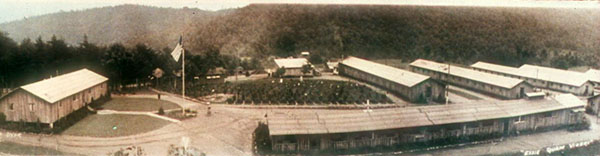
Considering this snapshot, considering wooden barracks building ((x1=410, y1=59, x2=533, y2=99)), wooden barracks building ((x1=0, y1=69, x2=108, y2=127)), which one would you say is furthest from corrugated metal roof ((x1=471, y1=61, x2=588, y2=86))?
wooden barracks building ((x1=0, y1=69, x2=108, y2=127))

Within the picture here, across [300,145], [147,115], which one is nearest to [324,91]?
[300,145]

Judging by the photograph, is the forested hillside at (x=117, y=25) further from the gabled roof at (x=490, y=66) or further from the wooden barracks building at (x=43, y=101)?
the gabled roof at (x=490, y=66)

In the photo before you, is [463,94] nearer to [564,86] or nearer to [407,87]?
[407,87]

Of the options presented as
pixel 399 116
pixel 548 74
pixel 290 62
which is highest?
pixel 290 62

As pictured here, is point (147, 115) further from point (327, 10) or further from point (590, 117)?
point (590, 117)

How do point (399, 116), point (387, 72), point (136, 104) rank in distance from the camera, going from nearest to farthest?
point (399, 116), point (136, 104), point (387, 72)

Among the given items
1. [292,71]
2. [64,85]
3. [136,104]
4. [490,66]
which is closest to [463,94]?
[490,66]

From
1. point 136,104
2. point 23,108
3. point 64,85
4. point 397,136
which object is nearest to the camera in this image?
point 23,108

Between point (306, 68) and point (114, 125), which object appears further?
point (306, 68)
